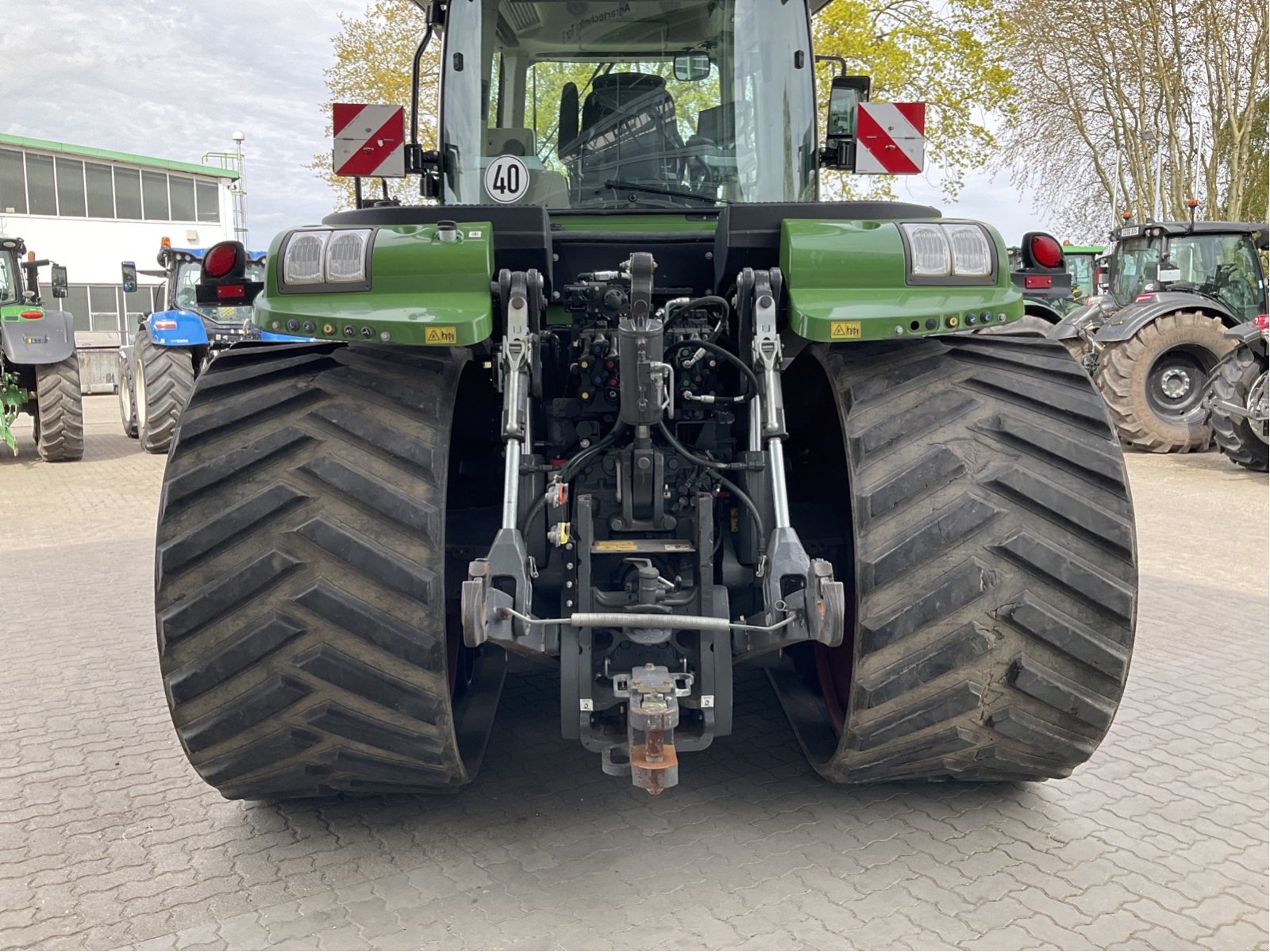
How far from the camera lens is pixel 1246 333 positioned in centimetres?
1102

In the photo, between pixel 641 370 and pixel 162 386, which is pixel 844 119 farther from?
pixel 162 386

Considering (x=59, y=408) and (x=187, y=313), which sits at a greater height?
(x=187, y=313)

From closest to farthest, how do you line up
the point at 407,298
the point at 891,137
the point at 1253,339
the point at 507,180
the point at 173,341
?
the point at 407,298, the point at 507,180, the point at 891,137, the point at 1253,339, the point at 173,341

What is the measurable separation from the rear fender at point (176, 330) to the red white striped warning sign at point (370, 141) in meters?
10.2

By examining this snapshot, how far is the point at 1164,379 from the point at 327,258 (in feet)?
42.5

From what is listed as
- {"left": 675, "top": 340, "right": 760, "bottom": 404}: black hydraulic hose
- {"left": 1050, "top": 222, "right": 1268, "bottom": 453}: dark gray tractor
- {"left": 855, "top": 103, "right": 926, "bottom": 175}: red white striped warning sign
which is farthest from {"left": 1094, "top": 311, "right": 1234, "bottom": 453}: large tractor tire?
{"left": 675, "top": 340, "right": 760, "bottom": 404}: black hydraulic hose

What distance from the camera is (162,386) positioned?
13188 mm


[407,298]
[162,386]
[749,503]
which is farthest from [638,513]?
[162,386]

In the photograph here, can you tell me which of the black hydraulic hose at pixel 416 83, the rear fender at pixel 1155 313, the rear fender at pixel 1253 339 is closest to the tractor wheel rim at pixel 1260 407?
the rear fender at pixel 1253 339

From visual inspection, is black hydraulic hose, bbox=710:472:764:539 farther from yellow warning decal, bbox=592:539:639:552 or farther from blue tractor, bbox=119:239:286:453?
blue tractor, bbox=119:239:286:453

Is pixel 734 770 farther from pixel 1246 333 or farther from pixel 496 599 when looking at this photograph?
pixel 1246 333

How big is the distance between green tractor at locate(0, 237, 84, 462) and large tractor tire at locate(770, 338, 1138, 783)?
1251cm

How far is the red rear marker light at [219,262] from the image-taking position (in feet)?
11.1

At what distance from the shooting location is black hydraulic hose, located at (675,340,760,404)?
2951 millimetres
